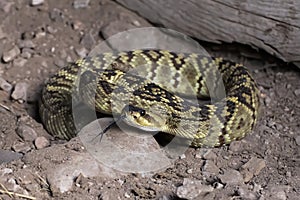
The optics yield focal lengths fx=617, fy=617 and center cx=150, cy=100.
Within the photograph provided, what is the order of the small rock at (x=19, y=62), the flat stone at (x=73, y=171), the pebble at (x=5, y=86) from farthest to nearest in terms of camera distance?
the small rock at (x=19, y=62) < the pebble at (x=5, y=86) < the flat stone at (x=73, y=171)

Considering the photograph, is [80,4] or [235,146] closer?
[235,146]

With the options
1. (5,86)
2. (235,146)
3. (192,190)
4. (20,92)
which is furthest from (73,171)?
(5,86)

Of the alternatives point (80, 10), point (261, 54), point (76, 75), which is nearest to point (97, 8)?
point (80, 10)

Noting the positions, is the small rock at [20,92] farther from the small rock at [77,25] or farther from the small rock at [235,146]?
the small rock at [235,146]

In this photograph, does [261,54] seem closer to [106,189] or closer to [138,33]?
[138,33]

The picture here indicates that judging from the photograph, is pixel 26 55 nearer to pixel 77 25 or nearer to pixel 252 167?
pixel 77 25

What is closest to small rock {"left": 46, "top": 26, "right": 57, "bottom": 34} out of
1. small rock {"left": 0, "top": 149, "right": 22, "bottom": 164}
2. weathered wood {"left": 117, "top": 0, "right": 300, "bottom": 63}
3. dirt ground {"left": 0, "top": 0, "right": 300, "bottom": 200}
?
dirt ground {"left": 0, "top": 0, "right": 300, "bottom": 200}

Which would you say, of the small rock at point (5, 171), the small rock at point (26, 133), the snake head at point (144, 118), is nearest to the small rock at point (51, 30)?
the small rock at point (26, 133)
